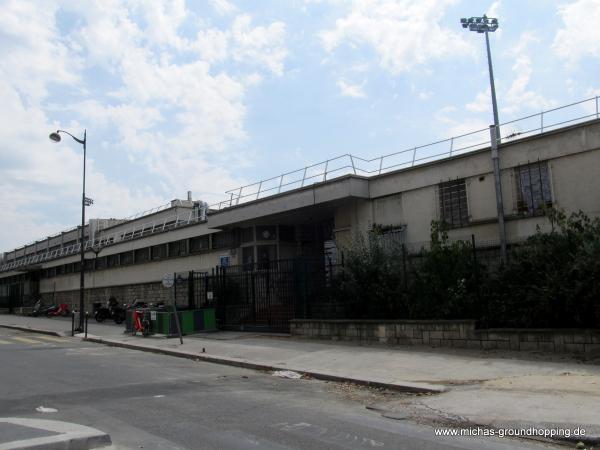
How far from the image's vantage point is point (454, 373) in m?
11.3

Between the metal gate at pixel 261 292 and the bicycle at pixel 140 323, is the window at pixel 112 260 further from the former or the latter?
the bicycle at pixel 140 323

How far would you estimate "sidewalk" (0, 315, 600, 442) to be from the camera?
25.0ft

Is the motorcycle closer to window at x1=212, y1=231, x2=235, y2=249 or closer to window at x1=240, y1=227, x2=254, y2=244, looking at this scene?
window at x1=212, y1=231, x2=235, y2=249

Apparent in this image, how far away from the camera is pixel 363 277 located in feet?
56.8

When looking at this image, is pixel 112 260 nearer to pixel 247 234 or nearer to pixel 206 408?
pixel 247 234

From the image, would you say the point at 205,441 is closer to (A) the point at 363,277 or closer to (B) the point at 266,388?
(B) the point at 266,388

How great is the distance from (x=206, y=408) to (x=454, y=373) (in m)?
5.41

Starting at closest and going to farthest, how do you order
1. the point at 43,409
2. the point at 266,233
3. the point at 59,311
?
1. the point at 43,409
2. the point at 266,233
3. the point at 59,311

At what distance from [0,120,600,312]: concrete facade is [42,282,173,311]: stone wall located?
42 cm

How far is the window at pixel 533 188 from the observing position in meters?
17.7

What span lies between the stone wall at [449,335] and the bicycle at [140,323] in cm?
671

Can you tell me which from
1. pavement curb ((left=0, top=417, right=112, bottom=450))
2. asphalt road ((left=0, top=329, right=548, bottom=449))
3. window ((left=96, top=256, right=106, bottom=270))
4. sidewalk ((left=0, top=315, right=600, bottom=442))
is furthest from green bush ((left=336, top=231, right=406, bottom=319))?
window ((left=96, top=256, right=106, bottom=270))

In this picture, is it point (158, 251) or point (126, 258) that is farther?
point (126, 258)

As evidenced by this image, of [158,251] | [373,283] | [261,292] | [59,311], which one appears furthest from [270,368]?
[59,311]
